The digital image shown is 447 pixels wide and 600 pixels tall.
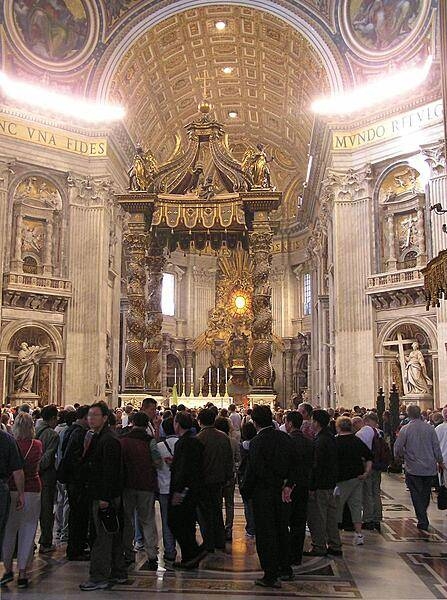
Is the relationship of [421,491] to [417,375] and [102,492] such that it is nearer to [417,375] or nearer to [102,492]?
[102,492]

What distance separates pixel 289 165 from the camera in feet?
98.1

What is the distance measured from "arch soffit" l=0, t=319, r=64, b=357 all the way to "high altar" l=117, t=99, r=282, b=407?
13.8 ft

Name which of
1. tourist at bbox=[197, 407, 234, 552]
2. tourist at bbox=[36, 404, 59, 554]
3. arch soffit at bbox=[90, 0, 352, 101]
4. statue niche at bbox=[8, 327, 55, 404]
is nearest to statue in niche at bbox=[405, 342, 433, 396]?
arch soffit at bbox=[90, 0, 352, 101]

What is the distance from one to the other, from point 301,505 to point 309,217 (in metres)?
23.2

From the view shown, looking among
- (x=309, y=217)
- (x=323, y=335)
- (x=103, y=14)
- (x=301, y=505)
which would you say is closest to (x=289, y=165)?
(x=309, y=217)

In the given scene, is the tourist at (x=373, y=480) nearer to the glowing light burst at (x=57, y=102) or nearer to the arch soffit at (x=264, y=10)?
the arch soffit at (x=264, y=10)

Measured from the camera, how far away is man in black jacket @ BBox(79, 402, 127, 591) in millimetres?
4957

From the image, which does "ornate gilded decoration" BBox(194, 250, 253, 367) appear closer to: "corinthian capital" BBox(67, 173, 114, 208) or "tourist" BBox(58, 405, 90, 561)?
"corinthian capital" BBox(67, 173, 114, 208)

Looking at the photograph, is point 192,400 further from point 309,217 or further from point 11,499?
point 309,217

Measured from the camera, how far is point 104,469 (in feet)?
16.3

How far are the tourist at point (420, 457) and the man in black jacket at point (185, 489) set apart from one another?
2677 millimetres

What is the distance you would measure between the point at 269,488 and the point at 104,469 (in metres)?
1.25

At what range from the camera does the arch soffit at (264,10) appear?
770 inches

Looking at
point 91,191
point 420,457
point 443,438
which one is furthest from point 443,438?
point 91,191
